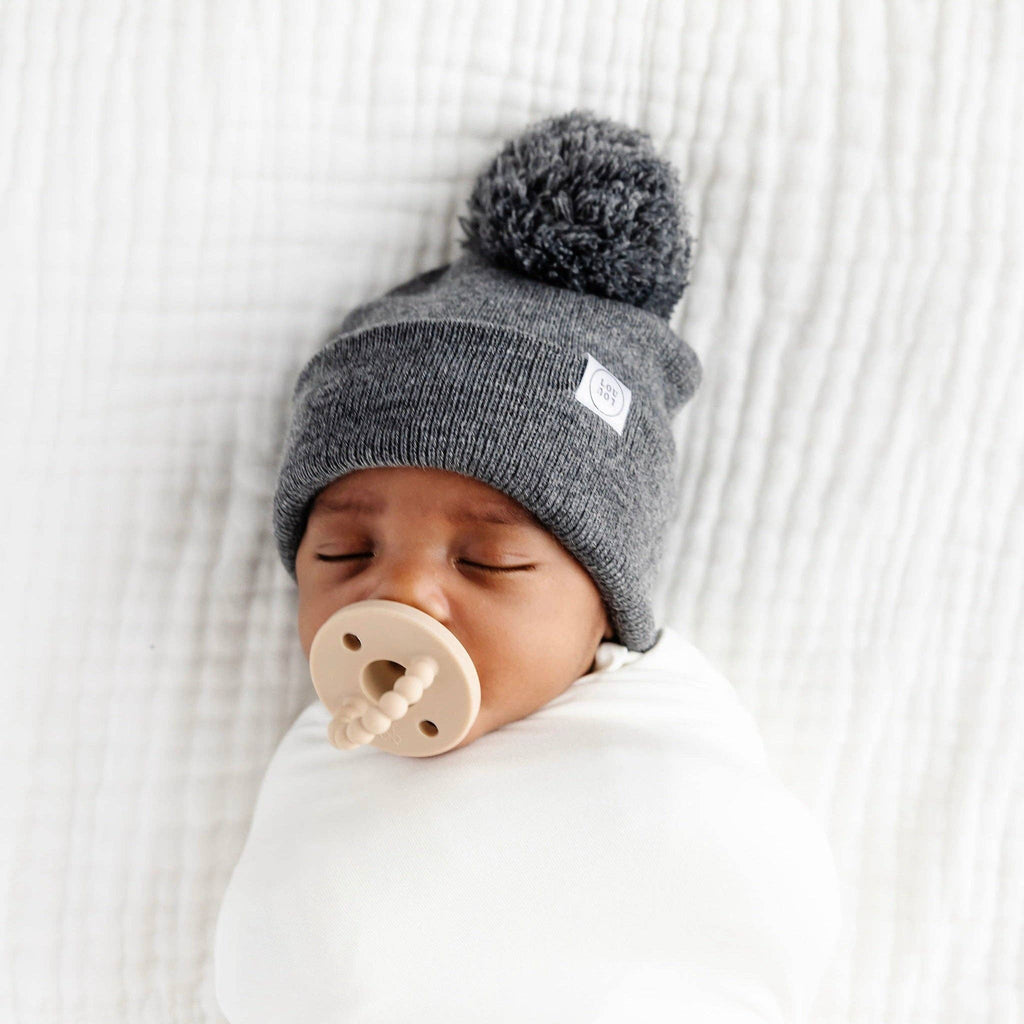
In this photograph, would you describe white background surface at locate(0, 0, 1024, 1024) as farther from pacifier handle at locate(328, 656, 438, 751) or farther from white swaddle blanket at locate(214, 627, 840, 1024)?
pacifier handle at locate(328, 656, 438, 751)

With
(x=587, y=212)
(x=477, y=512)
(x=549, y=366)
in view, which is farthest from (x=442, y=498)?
(x=587, y=212)

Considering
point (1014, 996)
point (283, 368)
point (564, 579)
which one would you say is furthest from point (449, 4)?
point (1014, 996)

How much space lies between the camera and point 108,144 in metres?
1.03

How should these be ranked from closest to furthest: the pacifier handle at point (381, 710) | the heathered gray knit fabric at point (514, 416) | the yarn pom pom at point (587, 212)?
1. the pacifier handle at point (381, 710)
2. the heathered gray knit fabric at point (514, 416)
3. the yarn pom pom at point (587, 212)

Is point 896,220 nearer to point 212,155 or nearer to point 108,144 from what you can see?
point 212,155

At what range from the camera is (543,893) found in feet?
2.72

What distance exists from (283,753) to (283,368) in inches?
15.9

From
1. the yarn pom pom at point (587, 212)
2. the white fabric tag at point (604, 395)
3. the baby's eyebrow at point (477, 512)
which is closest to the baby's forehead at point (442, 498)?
the baby's eyebrow at point (477, 512)

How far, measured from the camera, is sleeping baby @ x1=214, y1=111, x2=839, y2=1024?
0.82 metres

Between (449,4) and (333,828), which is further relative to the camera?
(449,4)

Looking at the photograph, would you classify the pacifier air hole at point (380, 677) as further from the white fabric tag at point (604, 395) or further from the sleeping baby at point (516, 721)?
the white fabric tag at point (604, 395)

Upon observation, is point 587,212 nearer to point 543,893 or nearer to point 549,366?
point 549,366

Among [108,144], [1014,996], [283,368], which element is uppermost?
[108,144]

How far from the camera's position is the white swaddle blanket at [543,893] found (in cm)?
82
